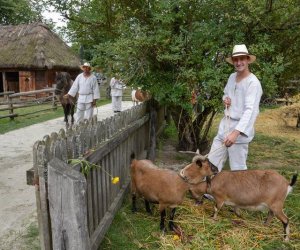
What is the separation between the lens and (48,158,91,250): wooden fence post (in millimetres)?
2469

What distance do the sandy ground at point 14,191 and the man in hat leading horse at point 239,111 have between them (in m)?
2.51

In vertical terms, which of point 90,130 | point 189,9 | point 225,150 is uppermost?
point 189,9

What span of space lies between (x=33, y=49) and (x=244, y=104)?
20.5m

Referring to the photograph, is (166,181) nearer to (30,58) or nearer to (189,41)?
(189,41)

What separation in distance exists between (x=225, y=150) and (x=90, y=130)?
192cm

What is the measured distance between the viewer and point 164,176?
3.93 m

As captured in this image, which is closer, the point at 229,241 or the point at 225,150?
the point at 229,241

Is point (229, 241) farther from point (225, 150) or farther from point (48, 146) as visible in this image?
point (48, 146)

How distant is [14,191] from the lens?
513cm

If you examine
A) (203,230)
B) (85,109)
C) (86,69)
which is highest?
(86,69)

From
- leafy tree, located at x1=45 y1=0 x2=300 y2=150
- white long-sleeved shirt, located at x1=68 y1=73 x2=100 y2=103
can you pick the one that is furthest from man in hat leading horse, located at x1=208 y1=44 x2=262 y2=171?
white long-sleeved shirt, located at x1=68 y1=73 x2=100 y2=103

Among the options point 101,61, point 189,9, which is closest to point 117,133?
point 101,61

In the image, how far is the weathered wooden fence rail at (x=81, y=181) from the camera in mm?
2496

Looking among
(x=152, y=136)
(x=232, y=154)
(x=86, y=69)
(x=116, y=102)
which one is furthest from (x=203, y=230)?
(x=116, y=102)
